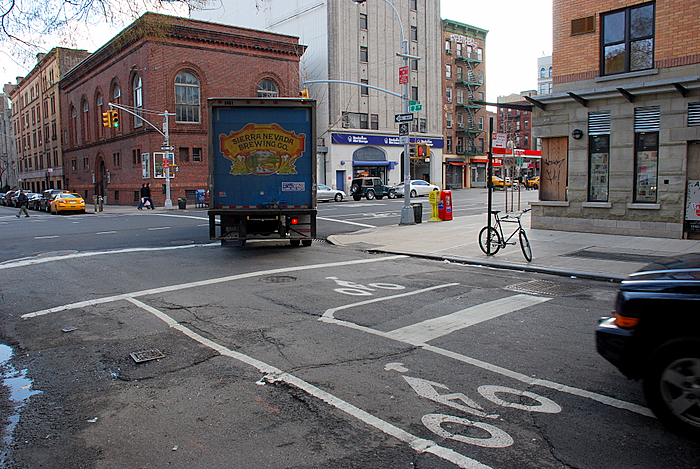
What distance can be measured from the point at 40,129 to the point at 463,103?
56.9m

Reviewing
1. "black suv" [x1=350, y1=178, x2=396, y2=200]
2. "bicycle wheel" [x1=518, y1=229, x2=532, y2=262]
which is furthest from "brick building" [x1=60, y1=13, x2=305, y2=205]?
"bicycle wheel" [x1=518, y1=229, x2=532, y2=262]

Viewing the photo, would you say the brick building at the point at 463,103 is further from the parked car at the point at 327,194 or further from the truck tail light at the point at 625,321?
the truck tail light at the point at 625,321

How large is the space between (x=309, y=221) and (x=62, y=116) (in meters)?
60.4

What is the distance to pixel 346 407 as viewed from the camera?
444cm

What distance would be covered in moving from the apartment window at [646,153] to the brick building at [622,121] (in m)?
0.03

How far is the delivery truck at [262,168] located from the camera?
43.3 feet

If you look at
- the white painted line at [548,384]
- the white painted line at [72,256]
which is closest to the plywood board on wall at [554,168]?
the white painted line at [72,256]

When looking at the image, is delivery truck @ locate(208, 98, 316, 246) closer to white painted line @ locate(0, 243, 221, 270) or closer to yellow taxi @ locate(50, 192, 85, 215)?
white painted line @ locate(0, 243, 221, 270)

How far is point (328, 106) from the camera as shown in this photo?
52156 mm

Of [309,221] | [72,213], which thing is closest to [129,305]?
[309,221]

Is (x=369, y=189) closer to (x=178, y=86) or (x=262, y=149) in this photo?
(x=178, y=86)

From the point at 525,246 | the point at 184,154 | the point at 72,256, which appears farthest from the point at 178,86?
the point at 525,246

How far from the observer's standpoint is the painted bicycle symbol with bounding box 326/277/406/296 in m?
8.91

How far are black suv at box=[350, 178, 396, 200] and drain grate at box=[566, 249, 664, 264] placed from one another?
30.5 meters
